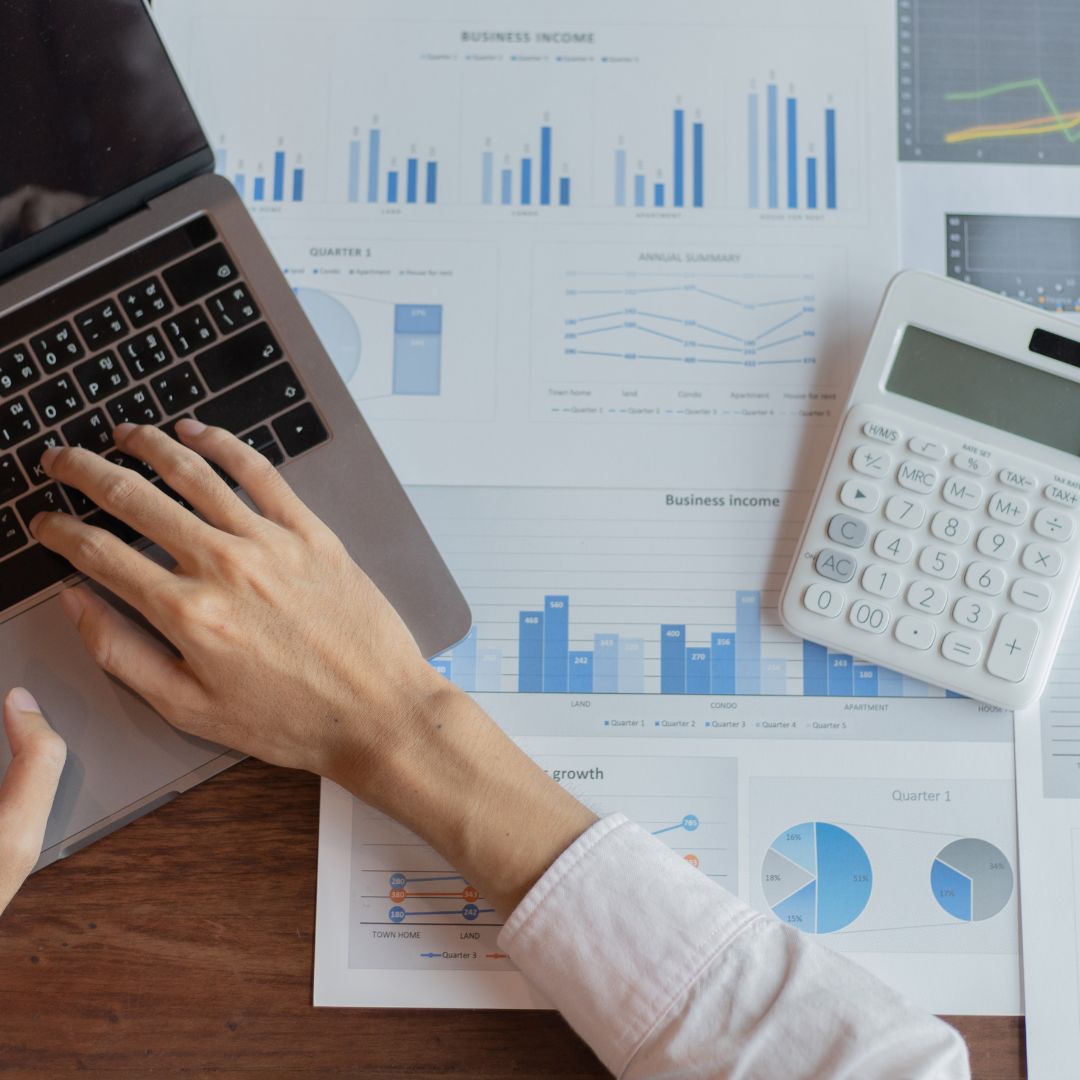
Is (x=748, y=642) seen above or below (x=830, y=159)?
below

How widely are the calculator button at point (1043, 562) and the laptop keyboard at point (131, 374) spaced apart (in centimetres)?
42

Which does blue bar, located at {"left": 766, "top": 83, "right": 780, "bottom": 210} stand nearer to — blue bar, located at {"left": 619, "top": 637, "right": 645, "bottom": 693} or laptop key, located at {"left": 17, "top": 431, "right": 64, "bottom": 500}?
blue bar, located at {"left": 619, "top": 637, "right": 645, "bottom": 693}

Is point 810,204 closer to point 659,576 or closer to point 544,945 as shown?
point 659,576

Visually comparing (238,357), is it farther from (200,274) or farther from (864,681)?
(864,681)

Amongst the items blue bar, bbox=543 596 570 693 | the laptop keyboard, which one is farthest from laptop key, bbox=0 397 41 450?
blue bar, bbox=543 596 570 693

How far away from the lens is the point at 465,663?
2.13ft

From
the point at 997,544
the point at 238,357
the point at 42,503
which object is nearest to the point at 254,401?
the point at 238,357

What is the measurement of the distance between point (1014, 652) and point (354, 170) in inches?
20.0

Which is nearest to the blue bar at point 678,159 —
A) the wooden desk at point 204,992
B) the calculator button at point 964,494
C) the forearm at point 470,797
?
the calculator button at point 964,494

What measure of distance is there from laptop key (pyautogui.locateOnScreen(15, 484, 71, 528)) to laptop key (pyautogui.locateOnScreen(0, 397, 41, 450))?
3cm

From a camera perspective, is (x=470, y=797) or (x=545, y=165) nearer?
(x=470, y=797)

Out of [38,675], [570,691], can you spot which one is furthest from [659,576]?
[38,675]

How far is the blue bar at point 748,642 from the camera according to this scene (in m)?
0.65

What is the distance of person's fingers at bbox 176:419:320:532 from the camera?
585mm
